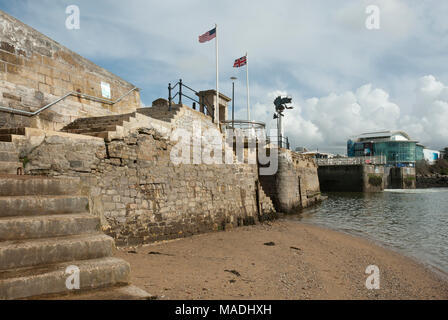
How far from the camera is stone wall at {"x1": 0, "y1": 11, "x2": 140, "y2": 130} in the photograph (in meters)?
7.52

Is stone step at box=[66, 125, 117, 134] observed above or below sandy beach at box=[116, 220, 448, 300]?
above

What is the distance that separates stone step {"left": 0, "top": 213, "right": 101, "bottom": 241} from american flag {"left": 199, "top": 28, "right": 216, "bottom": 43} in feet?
43.9

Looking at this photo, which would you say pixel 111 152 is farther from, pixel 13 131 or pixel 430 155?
pixel 430 155

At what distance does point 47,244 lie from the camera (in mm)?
2971

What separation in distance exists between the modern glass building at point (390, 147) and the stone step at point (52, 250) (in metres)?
77.5

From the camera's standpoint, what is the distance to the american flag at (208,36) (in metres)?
14.9

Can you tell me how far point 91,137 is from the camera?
7035 millimetres

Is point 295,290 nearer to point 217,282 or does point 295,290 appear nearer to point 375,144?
point 217,282

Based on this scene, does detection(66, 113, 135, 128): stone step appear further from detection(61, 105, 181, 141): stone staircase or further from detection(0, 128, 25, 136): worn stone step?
detection(0, 128, 25, 136): worn stone step

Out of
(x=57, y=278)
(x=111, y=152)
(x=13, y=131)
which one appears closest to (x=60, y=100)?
(x=13, y=131)

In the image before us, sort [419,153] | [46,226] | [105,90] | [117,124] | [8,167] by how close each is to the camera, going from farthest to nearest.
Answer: [419,153], [105,90], [117,124], [8,167], [46,226]

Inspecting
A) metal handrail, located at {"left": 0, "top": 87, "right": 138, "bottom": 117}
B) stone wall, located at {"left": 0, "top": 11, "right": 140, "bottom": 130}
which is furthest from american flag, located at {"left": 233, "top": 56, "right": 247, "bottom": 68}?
stone wall, located at {"left": 0, "top": 11, "right": 140, "bottom": 130}

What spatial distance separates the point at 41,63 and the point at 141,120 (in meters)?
3.47

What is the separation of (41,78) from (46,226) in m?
7.04
